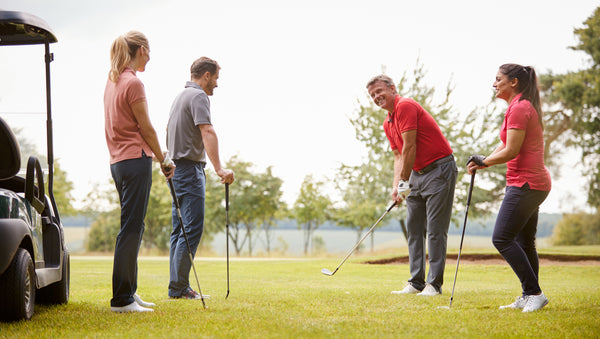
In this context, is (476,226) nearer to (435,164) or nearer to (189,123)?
(435,164)

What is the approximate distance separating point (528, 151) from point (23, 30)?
4.27 meters

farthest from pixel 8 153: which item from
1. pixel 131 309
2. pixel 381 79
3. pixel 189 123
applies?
pixel 381 79

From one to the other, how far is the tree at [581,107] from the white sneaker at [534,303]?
20228 mm

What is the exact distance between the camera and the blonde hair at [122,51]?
4319 mm

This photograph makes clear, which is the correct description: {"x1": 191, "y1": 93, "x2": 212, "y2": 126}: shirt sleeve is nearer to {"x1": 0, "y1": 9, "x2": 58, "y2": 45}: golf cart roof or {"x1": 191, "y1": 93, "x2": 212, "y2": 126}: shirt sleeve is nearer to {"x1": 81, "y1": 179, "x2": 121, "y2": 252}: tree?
{"x1": 0, "y1": 9, "x2": 58, "y2": 45}: golf cart roof

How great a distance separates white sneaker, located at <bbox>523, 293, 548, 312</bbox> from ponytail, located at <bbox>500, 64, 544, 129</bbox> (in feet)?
4.45

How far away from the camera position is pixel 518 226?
4562mm

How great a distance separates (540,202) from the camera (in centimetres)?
459

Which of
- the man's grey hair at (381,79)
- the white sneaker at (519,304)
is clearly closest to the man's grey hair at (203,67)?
the man's grey hair at (381,79)

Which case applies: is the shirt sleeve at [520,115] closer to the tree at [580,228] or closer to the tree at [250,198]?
the tree at [250,198]

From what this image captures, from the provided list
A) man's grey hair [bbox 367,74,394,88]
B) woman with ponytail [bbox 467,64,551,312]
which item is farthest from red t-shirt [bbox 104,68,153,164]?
woman with ponytail [bbox 467,64,551,312]

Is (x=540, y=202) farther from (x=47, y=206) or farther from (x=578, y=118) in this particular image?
(x=578, y=118)

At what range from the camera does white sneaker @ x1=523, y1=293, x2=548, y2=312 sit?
14.5 ft

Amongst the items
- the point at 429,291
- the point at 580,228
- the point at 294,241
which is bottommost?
the point at 294,241
